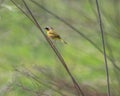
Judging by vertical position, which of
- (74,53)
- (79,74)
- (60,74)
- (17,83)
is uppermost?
(74,53)

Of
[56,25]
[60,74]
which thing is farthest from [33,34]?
[60,74]

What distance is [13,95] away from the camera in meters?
2.68

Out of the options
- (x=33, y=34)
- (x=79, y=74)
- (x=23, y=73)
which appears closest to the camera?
(x=23, y=73)

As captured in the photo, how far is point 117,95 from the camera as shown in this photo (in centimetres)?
282

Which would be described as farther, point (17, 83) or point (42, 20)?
point (42, 20)

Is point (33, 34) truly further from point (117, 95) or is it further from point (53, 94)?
point (53, 94)

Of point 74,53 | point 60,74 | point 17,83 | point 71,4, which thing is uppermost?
point 74,53

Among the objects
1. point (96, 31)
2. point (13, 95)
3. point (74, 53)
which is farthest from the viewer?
point (74, 53)

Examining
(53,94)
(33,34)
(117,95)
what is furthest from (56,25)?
(53,94)

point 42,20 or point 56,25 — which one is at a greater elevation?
point 56,25

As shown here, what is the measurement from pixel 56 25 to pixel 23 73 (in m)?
1.97

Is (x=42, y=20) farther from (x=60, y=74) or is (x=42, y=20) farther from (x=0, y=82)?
(x=0, y=82)

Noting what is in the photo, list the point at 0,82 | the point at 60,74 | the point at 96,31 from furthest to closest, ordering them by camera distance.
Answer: the point at 0,82
the point at 96,31
the point at 60,74

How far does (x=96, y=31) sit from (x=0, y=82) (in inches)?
33.1
